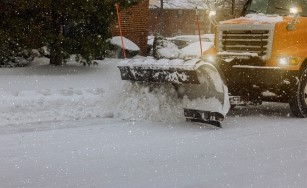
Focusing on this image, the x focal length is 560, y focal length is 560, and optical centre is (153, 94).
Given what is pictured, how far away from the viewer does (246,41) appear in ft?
32.3

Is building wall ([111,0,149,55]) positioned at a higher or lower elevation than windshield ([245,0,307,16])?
lower

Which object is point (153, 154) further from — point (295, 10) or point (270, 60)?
point (295, 10)

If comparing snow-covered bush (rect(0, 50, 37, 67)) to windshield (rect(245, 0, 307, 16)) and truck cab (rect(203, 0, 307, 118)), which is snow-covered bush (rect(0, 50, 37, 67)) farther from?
truck cab (rect(203, 0, 307, 118))

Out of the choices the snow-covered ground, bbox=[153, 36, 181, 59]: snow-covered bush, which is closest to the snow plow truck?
the snow-covered ground

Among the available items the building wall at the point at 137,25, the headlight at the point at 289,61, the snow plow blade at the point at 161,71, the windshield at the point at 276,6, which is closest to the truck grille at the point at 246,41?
the headlight at the point at 289,61

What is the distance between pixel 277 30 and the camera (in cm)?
947

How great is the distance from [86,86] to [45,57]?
4799 mm

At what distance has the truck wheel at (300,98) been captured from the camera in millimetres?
9484

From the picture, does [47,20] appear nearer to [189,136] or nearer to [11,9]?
[11,9]

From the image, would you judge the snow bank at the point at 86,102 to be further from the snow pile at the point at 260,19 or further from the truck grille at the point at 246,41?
the snow pile at the point at 260,19

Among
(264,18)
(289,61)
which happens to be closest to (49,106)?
(264,18)

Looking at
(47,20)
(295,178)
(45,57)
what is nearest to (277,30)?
(295,178)

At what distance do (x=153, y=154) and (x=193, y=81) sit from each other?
82.2 inches

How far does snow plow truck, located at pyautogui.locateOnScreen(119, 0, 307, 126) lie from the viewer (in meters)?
8.87
